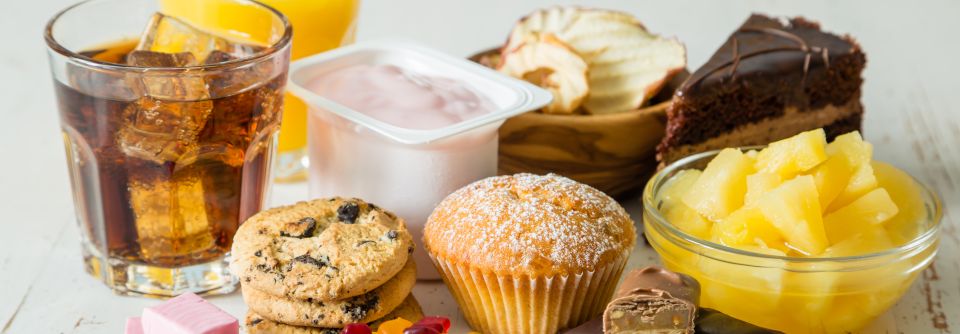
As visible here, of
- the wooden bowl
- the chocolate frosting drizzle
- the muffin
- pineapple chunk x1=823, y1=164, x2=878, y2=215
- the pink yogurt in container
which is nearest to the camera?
the muffin

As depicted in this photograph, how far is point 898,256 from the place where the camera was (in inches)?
60.6

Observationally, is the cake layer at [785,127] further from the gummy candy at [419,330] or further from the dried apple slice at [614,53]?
the gummy candy at [419,330]

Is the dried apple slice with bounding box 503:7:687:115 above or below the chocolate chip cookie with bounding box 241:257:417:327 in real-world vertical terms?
above

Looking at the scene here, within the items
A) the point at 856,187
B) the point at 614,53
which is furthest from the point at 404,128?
the point at 856,187

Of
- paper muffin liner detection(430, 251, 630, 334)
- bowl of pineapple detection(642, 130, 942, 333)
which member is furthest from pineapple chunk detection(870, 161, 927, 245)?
paper muffin liner detection(430, 251, 630, 334)

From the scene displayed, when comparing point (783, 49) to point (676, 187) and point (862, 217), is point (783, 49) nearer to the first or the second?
point (676, 187)

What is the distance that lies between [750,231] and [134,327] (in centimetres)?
121

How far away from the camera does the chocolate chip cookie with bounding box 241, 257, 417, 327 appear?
4.89ft

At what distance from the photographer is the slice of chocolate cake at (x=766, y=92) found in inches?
84.3

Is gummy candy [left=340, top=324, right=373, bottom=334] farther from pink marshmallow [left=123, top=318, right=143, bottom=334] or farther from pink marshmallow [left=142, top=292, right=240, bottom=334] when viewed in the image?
pink marshmallow [left=123, top=318, right=143, bottom=334]

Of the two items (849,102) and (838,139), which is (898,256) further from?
(849,102)

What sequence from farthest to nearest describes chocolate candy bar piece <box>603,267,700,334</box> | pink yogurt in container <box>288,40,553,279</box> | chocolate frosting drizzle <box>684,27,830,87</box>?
chocolate frosting drizzle <box>684,27,830,87</box> < pink yogurt in container <box>288,40,553,279</box> < chocolate candy bar piece <box>603,267,700,334</box>

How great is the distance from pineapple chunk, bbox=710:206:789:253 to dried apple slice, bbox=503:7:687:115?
0.62m

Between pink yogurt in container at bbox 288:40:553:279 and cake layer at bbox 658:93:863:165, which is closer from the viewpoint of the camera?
pink yogurt in container at bbox 288:40:553:279
